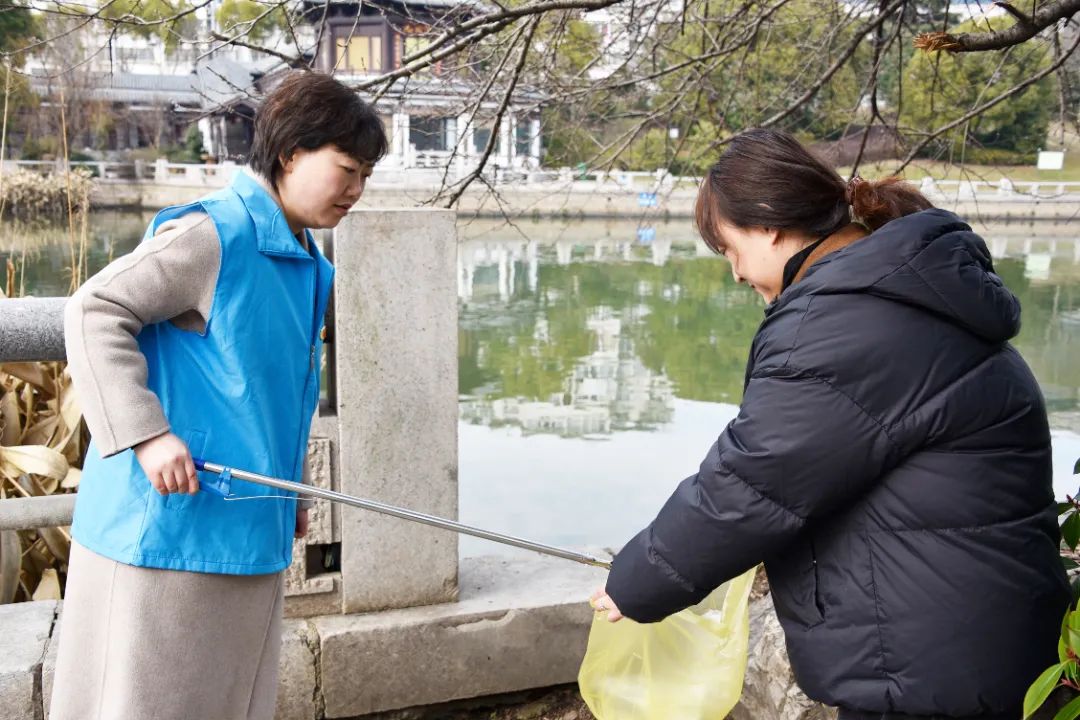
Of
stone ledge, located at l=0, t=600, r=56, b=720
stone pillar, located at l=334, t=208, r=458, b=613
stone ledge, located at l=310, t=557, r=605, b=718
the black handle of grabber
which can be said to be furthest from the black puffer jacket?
stone ledge, located at l=0, t=600, r=56, b=720

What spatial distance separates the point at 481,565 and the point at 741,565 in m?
1.47

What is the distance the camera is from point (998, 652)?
1305 mm

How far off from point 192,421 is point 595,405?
22.1 feet

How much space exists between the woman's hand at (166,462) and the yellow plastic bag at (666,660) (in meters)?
0.80

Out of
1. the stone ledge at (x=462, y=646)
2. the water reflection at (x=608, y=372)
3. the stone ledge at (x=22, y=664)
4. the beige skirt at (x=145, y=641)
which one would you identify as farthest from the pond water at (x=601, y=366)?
the beige skirt at (x=145, y=641)

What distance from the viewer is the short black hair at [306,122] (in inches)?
61.0

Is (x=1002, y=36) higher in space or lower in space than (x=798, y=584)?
higher

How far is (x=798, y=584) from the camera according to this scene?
1374 millimetres

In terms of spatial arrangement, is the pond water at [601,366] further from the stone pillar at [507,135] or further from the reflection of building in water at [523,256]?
the stone pillar at [507,135]

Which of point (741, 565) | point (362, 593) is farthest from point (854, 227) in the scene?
point (362, 593)

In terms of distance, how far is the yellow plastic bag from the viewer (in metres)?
1.83

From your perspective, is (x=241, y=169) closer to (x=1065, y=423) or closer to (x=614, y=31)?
(x=614, y=31)

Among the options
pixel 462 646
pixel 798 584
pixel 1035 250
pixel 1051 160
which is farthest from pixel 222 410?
pixel 1051 160

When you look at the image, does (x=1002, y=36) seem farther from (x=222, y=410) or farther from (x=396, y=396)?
(x=222, y=410)
